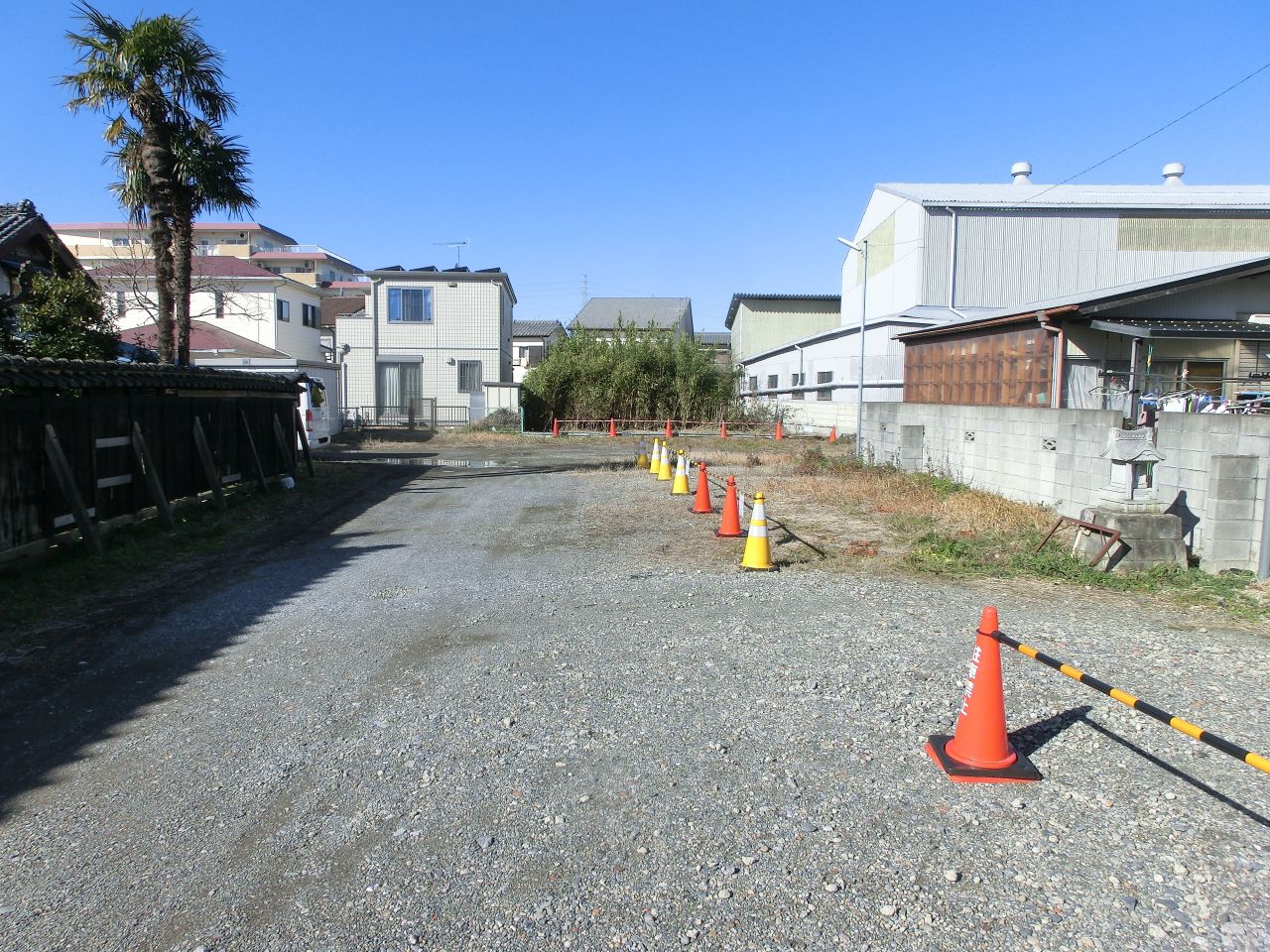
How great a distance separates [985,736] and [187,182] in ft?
53.9

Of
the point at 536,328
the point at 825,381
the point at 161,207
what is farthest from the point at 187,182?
the point at 536,328

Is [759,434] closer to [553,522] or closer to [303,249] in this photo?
[553,522]

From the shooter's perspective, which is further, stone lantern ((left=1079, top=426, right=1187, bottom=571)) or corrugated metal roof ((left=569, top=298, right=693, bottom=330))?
corrugated metal roof ((left=569, top=298, right=693, bottom=330))

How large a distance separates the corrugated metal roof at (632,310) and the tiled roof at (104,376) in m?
56.8

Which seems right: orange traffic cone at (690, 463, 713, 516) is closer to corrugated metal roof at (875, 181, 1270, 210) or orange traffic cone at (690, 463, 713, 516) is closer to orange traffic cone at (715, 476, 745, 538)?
orange traffic cone at (715, 476, 745, 538)

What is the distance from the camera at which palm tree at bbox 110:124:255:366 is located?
51.3 feet

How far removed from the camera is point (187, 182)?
15867mm

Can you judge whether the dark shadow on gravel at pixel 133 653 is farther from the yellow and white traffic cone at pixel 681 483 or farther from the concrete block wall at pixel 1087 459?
the concrete block wall at pixel 1087 459

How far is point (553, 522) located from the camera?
40.7 feet

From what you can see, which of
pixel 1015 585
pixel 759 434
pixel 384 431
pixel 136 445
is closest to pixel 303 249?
pixel 384 431

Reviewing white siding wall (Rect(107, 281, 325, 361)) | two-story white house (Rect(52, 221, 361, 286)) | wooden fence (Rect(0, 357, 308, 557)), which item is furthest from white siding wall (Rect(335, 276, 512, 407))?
two-story white house (Rect(52, 221, 361, 286))

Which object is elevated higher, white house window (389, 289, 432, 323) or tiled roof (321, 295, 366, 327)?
tiled roof (321, 295, 366, 327)

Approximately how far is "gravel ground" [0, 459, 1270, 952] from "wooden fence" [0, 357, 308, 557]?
286 cm

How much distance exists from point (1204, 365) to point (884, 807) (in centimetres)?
1659
